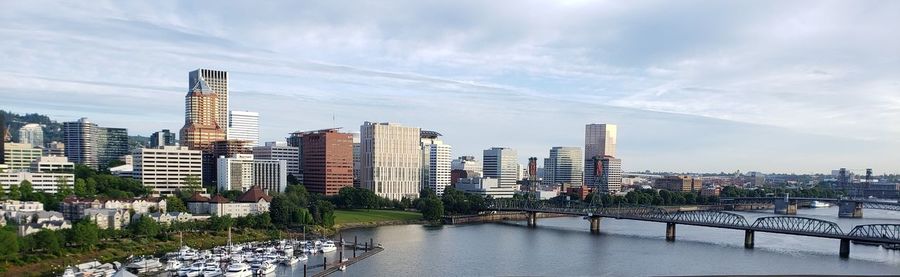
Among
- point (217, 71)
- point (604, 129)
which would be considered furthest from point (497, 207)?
point (604, 129)

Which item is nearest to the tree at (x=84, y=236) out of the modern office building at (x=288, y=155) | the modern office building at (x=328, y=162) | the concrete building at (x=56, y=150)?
the modern office building at (x=328, y=162)

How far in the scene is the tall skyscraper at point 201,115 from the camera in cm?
7969

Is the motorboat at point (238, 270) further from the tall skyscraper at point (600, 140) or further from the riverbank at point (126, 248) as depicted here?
the tall skyscraper at point (600, 140)

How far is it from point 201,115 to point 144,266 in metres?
70.8

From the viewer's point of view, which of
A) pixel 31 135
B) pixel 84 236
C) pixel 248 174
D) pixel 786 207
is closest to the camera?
pixel 84 236

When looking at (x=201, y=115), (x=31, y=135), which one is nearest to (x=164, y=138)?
(x=201, y=115)

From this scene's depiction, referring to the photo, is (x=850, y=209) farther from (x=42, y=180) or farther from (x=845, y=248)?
(x=42, y=180)

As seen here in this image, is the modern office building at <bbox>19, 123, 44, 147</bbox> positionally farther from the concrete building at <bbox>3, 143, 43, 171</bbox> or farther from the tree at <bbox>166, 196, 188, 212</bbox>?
the tree at <bbox>166, 196, 188, 212</bbox>

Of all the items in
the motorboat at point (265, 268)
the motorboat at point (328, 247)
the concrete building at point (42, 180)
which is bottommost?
the motorboat at point (328, 247)

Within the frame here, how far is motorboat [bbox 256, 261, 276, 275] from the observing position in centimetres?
2707

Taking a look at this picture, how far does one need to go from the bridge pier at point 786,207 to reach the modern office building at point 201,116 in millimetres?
69977

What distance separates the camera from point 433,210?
5356 cm

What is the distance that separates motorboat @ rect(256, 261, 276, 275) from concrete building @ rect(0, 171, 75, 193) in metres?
26.8

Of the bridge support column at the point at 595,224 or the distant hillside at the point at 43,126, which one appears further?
the distant hillside at the point at 43,126
